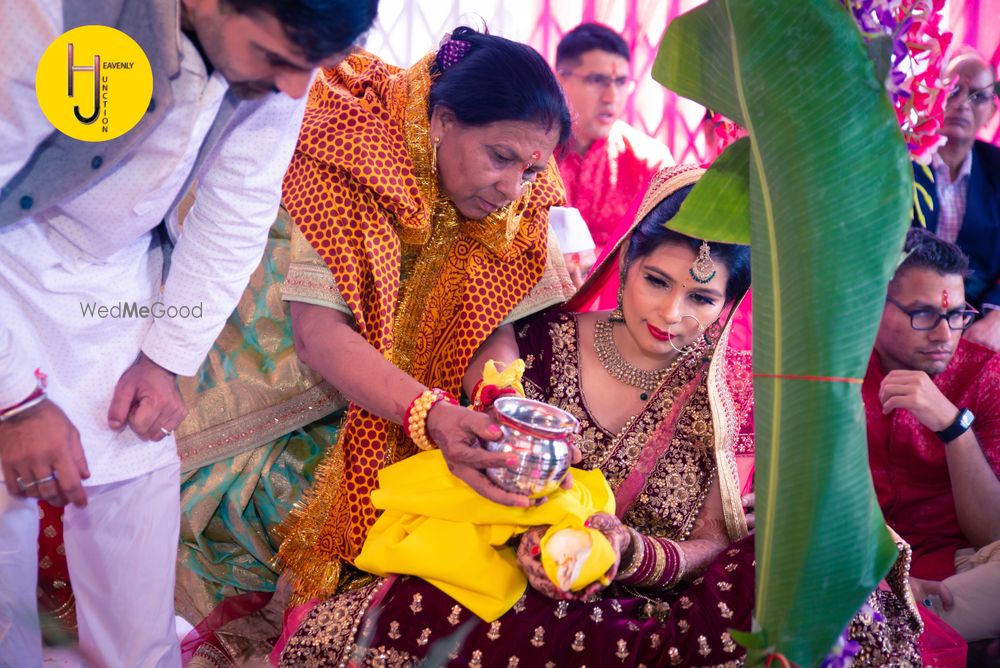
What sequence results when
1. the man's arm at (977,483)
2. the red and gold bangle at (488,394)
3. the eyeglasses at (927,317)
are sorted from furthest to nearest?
the eyeglasses at (927,317) < the man's arm at (977,483) < the red and gold bangle at (488,394)

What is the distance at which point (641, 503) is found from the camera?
207 cm

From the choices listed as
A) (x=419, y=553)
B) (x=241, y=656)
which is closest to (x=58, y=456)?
(x=419, y=553)

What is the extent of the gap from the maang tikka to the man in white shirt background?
932 mm

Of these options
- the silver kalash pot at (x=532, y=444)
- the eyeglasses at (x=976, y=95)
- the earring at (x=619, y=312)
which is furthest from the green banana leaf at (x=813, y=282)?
the eyeglasses at (x=976, y=95)

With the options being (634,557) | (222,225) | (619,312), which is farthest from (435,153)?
(634,557)

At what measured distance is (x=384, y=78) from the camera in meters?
2.08

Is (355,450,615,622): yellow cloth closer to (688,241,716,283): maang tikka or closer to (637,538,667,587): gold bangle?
(637,538,667,587): gold bangle

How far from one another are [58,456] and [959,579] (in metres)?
2.01

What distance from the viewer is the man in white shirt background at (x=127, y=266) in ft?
3.92

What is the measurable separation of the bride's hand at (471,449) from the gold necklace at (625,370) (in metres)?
0.59

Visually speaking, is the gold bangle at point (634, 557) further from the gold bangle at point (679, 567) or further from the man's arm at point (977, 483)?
the man's arm at point (977, 483)

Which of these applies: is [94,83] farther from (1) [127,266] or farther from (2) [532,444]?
(2) [532,444]

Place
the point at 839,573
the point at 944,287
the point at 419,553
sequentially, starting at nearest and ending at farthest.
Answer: the point at 839,573
the point at 419,553
the point at 944,287

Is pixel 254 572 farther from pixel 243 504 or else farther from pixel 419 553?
pixel 419 553
